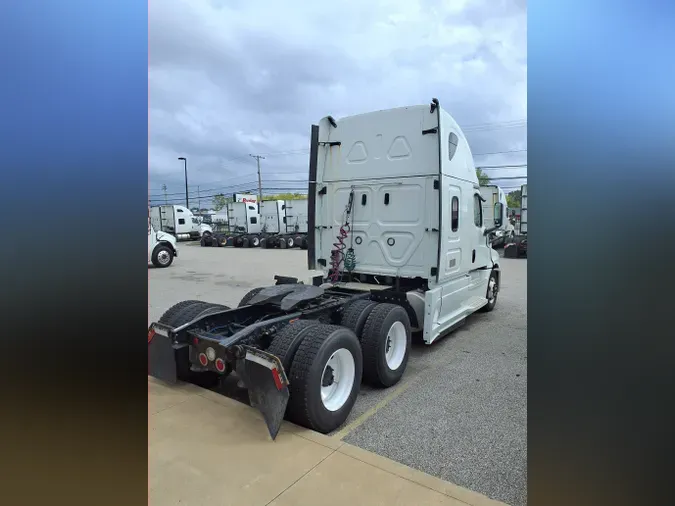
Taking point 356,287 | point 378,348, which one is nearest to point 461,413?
point 378,348

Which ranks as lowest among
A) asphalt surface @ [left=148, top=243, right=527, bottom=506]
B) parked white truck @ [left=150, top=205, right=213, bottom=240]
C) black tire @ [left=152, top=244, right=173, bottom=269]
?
asphalt surface @ [left=148, top=243, right=527, bottom=506]

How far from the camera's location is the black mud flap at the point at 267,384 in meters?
3.21

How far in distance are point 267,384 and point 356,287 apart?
3.05m

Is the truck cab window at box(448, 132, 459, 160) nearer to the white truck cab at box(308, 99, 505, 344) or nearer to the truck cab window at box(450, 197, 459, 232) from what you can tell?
the white truck cab at box(308, 99, 505, 344)

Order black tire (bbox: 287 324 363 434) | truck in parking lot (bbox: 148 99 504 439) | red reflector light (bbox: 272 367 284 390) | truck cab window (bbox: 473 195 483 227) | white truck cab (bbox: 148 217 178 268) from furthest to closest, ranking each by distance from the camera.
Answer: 1. white truck cab (bbox: 148 217 178 268)
2. truck cab window (bbox: 473 195 483 227)
3. truck in parking lot (bbox: 148 99 504 439)
4. black tire (bbox: 287 324 363 434)
5. red reflector light (bbox: 272 367 284 390)

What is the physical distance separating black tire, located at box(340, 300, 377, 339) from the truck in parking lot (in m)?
0.01

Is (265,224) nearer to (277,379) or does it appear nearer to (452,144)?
(452,144)

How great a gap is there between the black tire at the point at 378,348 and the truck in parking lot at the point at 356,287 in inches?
0.5

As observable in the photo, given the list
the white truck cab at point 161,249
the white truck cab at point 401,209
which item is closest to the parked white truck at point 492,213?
the white truck cab at point 401,209

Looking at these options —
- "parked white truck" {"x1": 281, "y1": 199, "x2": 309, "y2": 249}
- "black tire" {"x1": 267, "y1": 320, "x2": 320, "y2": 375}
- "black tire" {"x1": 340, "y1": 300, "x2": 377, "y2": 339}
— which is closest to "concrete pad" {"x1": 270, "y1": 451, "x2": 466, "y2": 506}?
"black tire" {"x1": 267, "y1": 320, "x2": 320, "y2": 375}

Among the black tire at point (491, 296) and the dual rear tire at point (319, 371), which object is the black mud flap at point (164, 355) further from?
the black tire at point (491, 296)

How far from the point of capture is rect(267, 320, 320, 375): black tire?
3.60 metres
